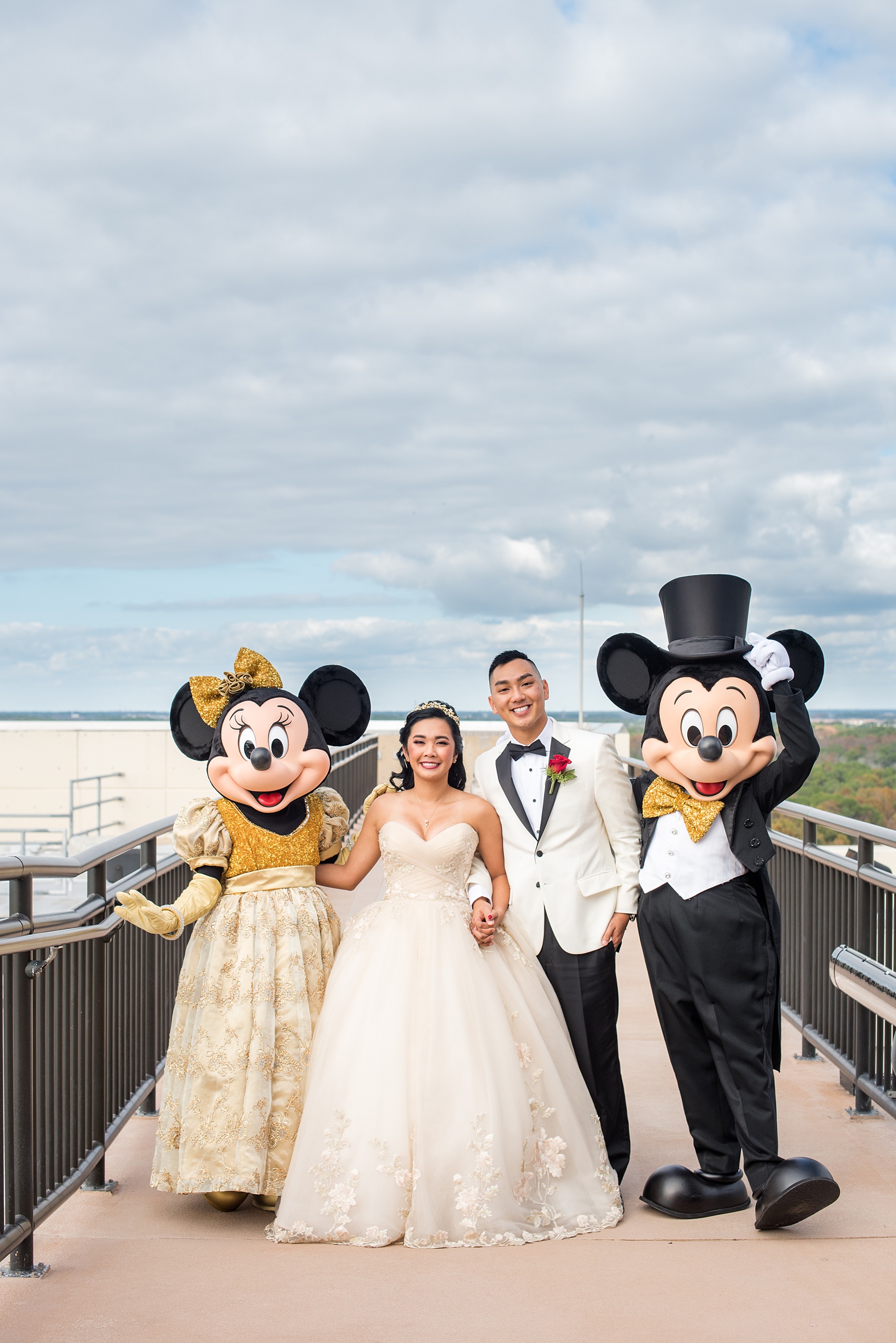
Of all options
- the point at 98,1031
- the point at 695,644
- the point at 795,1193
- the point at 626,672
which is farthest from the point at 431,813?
the point at 795,1193

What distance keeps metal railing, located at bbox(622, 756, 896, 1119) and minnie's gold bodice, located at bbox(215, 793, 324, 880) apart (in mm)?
2121

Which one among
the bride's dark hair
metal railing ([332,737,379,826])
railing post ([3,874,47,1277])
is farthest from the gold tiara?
metal railing ([332,737,379,826])

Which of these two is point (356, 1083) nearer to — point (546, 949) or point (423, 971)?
point (423, 971)

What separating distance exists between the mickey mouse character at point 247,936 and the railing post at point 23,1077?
509 mm

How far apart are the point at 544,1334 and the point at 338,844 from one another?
186 cm

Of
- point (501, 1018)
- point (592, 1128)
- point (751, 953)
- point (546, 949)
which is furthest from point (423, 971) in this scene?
point (751, 953)

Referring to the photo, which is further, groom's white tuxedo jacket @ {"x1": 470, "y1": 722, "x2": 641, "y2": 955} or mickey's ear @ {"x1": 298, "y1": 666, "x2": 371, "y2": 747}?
mickey's ear @ {"x1": 298, "y1": 666, "x2": 371, "y2": 747}

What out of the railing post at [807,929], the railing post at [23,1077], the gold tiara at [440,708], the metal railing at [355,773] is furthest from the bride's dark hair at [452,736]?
the metal railing at [355,773]

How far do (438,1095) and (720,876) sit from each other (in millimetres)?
1186

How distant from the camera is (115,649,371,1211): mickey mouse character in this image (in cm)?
368

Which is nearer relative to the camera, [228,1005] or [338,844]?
[228,1005]

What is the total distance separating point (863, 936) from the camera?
15.2 feet

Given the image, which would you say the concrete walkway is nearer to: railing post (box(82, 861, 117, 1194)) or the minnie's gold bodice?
railing post (box(82, 861, 117, 1194))

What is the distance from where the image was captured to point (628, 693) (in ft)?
13.7
